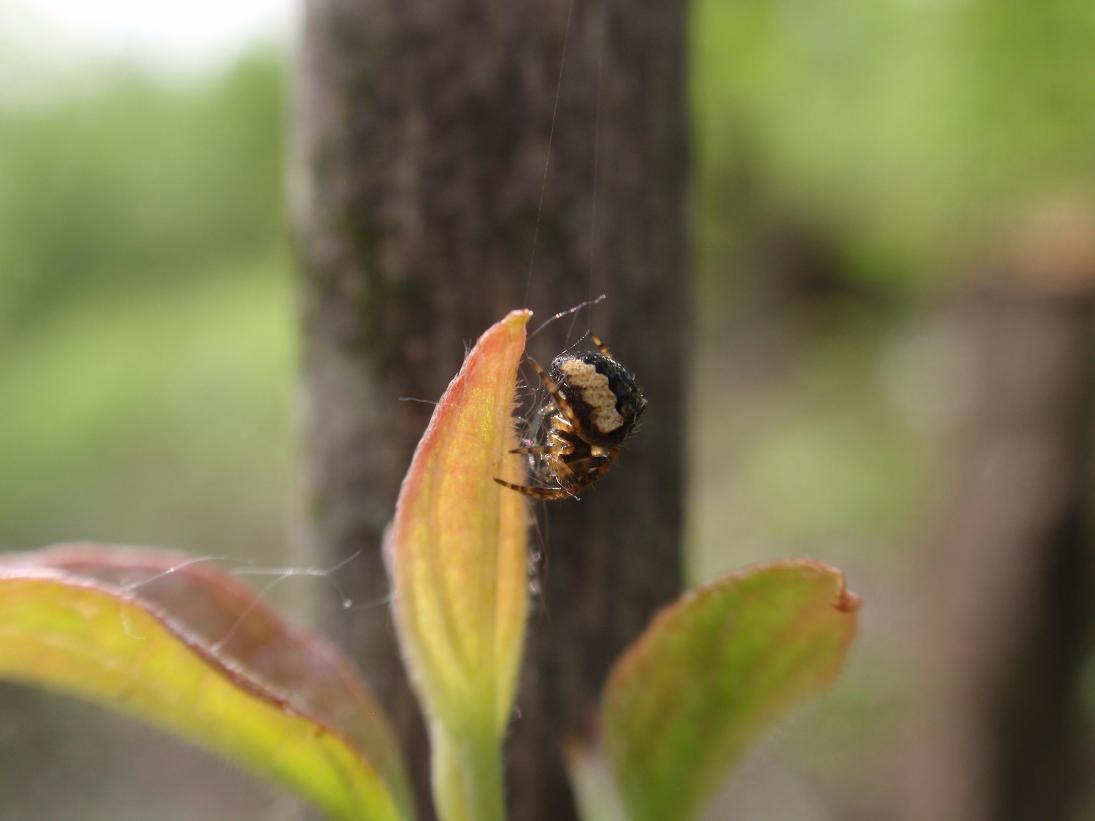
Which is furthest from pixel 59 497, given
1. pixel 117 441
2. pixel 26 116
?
pixel 26 116

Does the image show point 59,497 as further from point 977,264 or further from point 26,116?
point 977,264

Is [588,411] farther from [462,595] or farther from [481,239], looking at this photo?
[462,595]

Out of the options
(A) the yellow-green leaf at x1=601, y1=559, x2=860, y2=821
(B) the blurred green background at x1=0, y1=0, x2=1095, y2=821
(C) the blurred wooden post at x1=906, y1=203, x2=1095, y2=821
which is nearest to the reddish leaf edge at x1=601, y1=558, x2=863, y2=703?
(A) the yellow-green leaf at x1=601, y1=559, x2=860, y2=821

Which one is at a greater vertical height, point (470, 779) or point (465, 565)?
point (465, 565)

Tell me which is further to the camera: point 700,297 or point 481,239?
point 700,297

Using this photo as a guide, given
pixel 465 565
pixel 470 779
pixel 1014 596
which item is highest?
pixel 465 565

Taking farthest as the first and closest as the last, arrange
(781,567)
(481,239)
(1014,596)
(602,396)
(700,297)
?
(700,297)
(1014,596)
(602,396)
(481,239)
(781,567)

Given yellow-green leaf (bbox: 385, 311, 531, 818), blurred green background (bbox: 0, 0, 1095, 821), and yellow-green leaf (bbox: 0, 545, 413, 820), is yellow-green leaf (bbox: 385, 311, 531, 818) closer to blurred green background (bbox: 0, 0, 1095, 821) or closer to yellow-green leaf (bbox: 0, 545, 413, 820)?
yellow-green leaf (bbox: 0, 545, 413, 820)

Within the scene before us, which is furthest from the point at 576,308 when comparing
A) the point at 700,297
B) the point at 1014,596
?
the point at 700,297
